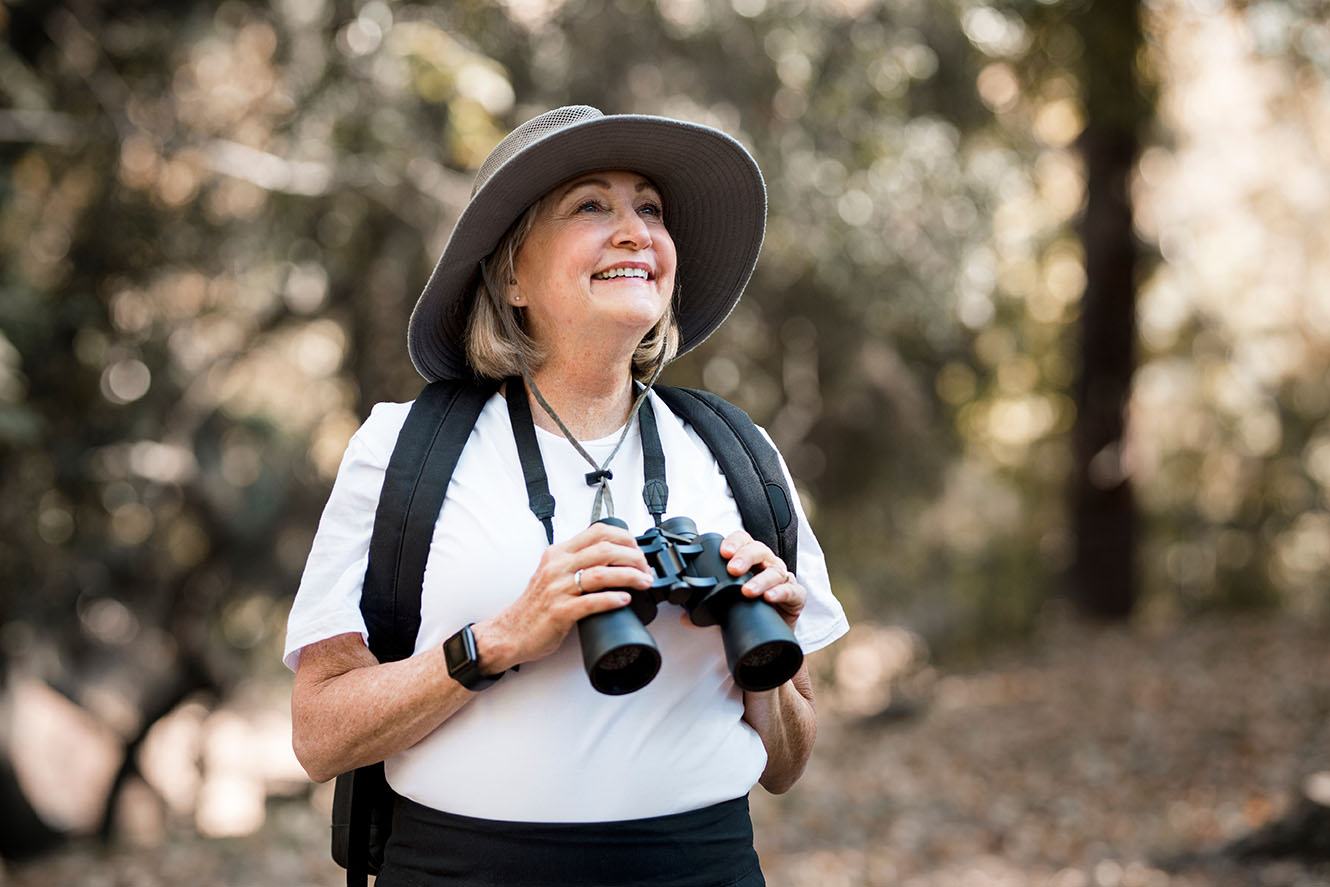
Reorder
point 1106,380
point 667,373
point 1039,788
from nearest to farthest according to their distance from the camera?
point 667,373
point 1039,788
point 1106,380

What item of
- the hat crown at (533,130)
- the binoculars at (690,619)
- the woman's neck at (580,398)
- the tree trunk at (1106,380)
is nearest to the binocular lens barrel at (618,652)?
the binoculars at (690,619)

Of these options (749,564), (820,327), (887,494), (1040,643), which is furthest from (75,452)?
(1040,643)

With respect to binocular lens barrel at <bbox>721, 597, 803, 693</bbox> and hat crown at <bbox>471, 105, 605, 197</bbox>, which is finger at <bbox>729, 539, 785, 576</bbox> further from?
hat crown at <bbox>471, 105, 605, 197</bbox>

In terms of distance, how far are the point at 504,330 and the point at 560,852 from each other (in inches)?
32.7

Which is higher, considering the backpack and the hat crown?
the hat crown

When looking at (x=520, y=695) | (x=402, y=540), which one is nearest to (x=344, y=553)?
(x=402, y=540)

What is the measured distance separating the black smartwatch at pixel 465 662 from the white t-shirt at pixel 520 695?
0.10m

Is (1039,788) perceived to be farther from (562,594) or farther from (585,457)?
(562,594)

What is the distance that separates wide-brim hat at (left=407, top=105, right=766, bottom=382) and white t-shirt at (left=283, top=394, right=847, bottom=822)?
0.28m

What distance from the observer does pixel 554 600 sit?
62.8 inches

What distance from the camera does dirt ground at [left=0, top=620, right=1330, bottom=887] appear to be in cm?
581

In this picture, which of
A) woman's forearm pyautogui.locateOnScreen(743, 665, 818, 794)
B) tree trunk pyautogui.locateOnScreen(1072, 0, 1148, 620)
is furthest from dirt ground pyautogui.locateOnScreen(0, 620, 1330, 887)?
woman's forearm pyautogui.locateOnScreen(743, 665, 818, 794)

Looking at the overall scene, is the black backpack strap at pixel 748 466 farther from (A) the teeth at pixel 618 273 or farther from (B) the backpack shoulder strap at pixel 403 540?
(B) the backpack shoulder strap at pixel 403 540

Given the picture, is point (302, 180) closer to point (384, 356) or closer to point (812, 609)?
point (384, 356)
